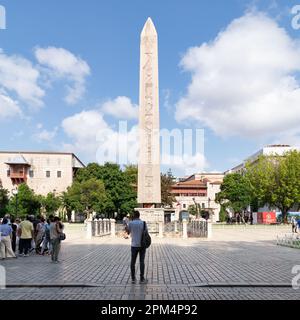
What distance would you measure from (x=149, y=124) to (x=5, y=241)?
48.1ft

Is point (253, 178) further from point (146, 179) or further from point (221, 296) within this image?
point (221, 296)

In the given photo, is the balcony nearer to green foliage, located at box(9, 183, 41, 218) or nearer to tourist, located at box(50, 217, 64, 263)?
green foliage, located at box(9, 183, 41, 218)

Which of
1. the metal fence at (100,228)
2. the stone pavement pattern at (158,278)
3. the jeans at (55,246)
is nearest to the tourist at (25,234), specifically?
the stone pavement pattern at (158,278)

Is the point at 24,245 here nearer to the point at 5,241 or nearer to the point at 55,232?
the point at 5,241

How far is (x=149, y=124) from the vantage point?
29.2 meters

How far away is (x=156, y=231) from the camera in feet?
103

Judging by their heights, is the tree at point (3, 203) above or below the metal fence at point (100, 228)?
above

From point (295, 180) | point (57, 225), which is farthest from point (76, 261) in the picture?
point (295, 180)

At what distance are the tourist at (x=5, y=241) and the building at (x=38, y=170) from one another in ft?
215

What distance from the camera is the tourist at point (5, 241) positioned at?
16.0 m

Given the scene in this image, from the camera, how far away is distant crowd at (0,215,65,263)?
14906 millimetres

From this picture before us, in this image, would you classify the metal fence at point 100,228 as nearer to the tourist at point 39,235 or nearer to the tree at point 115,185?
the tourist at point 39,235

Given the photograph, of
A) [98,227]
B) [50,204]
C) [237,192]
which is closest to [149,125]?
[98,227]

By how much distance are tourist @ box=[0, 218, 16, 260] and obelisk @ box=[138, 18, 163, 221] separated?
1359 cm
